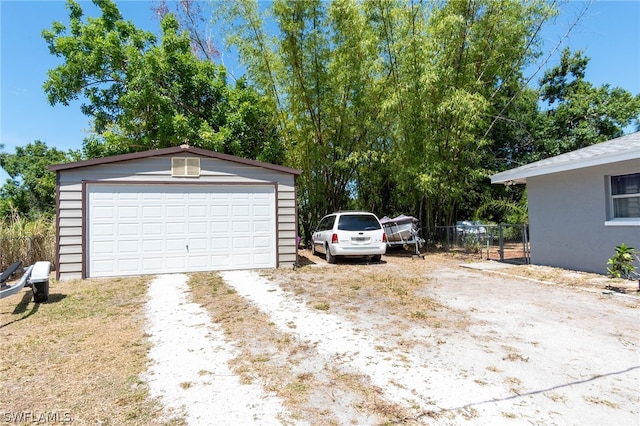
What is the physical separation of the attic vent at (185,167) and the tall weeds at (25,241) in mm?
4433

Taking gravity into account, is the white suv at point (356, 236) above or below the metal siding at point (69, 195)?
below

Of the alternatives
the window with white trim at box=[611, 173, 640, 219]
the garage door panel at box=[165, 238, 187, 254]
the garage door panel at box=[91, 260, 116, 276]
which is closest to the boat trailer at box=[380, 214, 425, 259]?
the window with white trim at box=[611, 173, 640, 219]

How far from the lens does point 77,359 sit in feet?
12.7

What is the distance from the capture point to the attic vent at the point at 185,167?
9.41m

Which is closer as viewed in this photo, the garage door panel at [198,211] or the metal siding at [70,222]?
the metal siding at [70,222]

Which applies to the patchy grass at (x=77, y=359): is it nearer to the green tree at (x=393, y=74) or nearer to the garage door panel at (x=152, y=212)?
the garage door panel at (x=152, y=212)

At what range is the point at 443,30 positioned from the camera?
40.4ft

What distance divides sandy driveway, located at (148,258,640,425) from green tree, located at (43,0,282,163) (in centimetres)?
957

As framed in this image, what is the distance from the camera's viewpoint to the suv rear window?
10.8 m

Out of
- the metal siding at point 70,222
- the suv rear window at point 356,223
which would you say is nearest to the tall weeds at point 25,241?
the metal siding at point 70,222

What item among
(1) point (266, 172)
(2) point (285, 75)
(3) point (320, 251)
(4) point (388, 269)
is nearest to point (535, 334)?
(4) point (388, 269)

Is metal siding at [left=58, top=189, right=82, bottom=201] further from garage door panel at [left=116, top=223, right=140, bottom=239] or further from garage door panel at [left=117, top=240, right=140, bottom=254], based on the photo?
garage door panel at [left=117, top=240, right=140, bottom=254]

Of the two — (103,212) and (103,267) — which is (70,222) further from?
(103,267)

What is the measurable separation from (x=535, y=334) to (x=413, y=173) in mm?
8912
